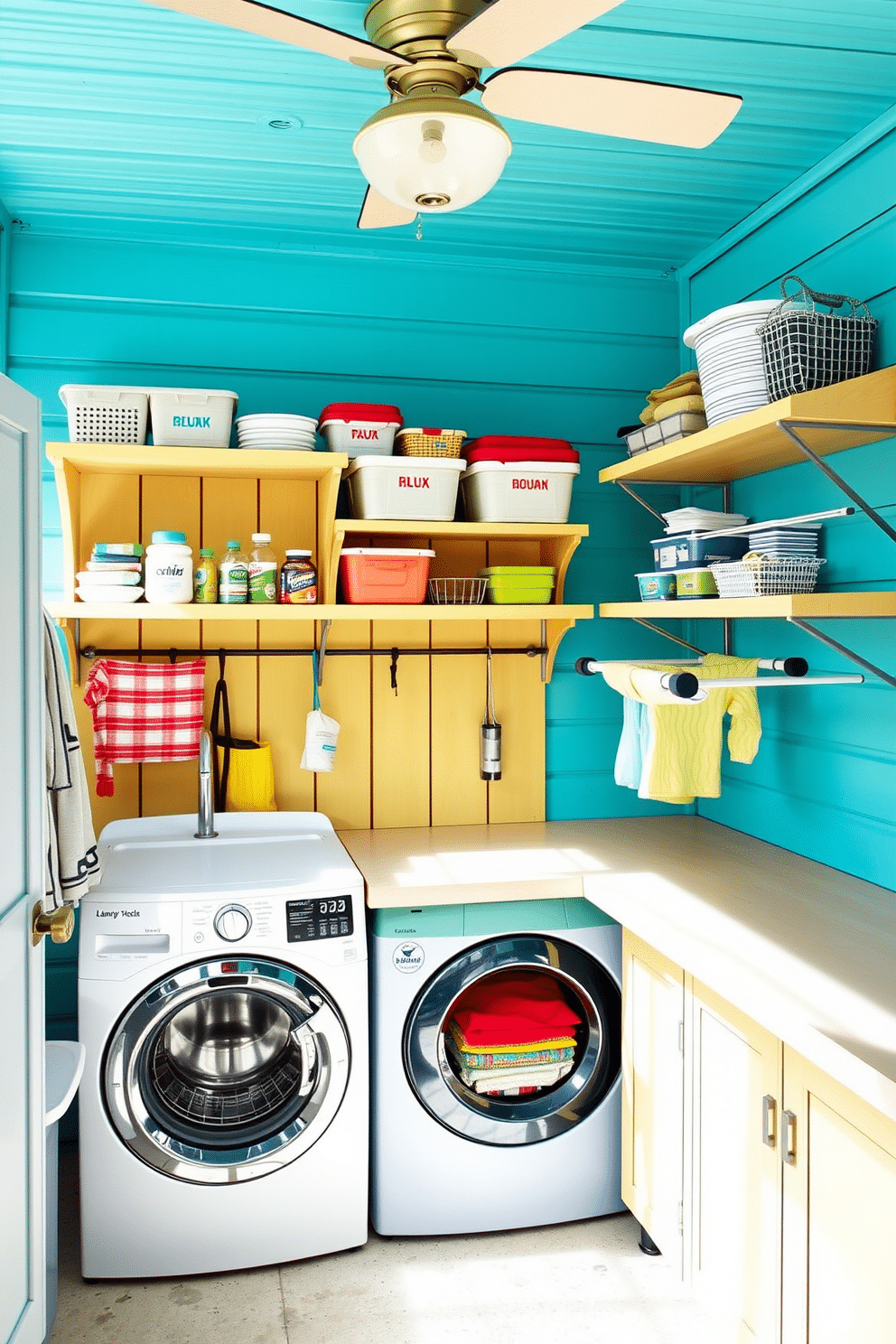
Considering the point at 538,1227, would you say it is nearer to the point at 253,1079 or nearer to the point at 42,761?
the point at 253,1079

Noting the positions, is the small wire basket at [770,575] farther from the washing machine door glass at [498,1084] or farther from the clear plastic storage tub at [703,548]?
the washing machine door glass at [498,1084]

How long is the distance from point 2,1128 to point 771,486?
2.35m

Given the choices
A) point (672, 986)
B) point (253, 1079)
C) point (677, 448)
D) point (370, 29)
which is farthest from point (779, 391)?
point (253, 1079)

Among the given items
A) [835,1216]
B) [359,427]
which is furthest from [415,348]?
[835,1216]

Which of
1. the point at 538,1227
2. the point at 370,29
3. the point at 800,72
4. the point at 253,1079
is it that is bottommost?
the point at 538,1227

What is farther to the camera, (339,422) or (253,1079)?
(339,422)

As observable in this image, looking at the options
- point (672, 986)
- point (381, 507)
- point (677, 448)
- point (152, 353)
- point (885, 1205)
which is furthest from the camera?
point (152, 353)

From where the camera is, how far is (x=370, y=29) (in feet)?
5.66

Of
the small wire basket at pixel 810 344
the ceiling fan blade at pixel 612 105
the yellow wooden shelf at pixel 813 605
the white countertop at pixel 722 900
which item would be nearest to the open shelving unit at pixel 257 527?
the white countertop at pixel 722 900

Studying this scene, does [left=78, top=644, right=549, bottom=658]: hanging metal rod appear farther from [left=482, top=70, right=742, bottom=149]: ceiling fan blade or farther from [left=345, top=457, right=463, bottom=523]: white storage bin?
[left=482, top=70, right=742, bottom=149]: ceiling fan blade

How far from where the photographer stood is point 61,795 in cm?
218

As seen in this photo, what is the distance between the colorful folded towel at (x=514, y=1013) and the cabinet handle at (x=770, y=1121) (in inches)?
33.4

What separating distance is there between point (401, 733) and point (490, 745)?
0.27 meters

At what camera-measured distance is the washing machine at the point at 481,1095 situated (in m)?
2.52
